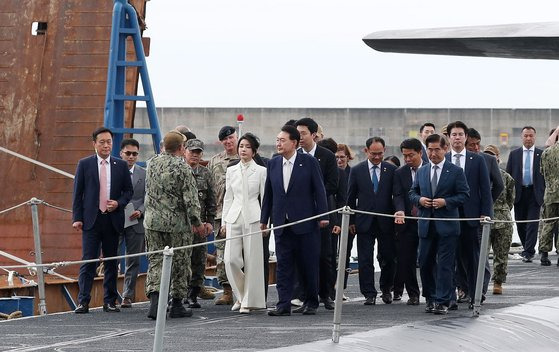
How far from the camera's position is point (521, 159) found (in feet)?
58.3

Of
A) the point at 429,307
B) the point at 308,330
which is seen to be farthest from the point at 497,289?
the point at 308,330

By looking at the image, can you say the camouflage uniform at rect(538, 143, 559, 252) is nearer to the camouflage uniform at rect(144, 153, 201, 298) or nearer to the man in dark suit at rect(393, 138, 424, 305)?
the man in dark suit at rect(393, 138, 424, 305)

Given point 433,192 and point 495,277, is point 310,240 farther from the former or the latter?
point 495,277

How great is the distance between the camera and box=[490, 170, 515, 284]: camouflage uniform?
45.2 feet

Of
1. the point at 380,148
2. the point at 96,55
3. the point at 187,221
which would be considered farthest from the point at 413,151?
the point at 96,55

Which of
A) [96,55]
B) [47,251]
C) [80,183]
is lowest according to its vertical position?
[47,251]

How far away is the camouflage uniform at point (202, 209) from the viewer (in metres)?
12.5

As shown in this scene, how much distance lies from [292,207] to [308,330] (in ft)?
5.19

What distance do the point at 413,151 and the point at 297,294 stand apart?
1.76 metres

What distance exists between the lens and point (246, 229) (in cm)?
1191

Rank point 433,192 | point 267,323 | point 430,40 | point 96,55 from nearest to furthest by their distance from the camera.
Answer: point 267,323
point 433,192
point 430,40
point 96,55

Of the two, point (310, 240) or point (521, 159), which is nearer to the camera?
point (310, 240)

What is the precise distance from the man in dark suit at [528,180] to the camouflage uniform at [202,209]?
631 cm

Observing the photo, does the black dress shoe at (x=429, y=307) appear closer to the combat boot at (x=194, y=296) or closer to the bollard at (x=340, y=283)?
the combat boot at (x=194, y=296)
